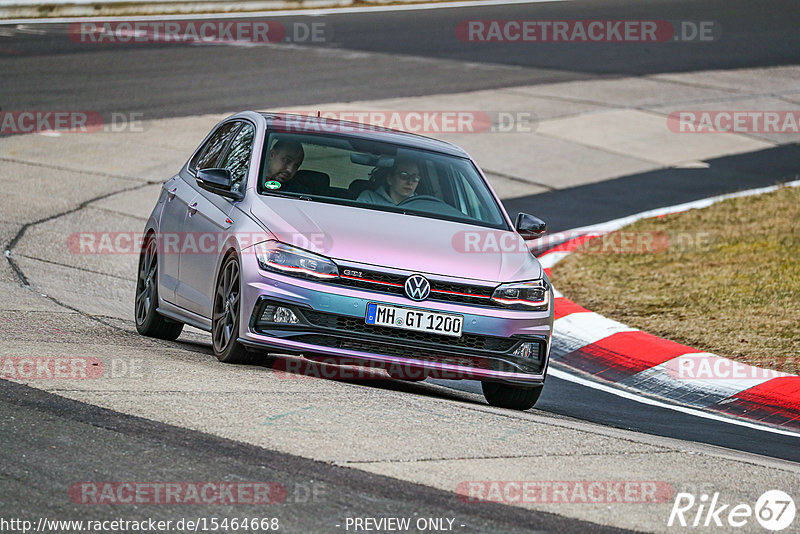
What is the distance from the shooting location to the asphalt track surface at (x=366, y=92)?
5387mm

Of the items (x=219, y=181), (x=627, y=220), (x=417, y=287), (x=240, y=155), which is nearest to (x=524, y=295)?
(x=417, y=287)

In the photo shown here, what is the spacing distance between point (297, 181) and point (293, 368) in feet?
3.91

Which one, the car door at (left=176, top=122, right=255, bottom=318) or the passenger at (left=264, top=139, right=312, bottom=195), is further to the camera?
the passenger at (left=264, top=139, right=312, bottom=195)

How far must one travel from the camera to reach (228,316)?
7.68 m

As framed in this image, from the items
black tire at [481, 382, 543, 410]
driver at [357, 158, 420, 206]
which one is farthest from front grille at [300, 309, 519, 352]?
driver at [357, 158, 420, 206]

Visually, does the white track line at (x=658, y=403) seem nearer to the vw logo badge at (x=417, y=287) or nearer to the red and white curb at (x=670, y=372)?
→ the red and white curb at (x=670, y=372)

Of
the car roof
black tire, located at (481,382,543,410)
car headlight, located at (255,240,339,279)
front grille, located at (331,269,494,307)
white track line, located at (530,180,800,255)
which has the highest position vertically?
the car roof

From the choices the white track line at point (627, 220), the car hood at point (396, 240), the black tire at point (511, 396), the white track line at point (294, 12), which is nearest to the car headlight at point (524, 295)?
the car hood at point (396, 240)

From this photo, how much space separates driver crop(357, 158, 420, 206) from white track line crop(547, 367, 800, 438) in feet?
7.09

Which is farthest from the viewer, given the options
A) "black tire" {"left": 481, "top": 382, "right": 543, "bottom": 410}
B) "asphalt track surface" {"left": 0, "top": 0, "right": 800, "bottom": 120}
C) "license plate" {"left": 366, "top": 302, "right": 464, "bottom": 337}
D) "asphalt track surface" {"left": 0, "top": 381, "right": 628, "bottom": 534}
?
"asphalt track surface" {"left": 0, "top": 0, "right": 800, "bottom": 120}

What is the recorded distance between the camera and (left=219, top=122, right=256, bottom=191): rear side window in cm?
851

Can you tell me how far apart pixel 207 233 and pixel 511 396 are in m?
2.19

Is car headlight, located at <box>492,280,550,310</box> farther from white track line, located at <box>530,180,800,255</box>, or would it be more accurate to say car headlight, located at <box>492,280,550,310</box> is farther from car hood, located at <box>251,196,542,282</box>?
white track line, located at <box>530,180,800,255</box>

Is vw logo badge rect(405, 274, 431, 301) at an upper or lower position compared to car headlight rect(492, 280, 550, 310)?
upper
